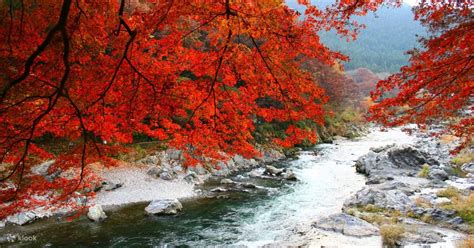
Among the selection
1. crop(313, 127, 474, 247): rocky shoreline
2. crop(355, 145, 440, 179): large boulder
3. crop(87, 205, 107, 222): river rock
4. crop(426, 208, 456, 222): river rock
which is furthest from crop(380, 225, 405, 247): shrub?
crop(87, 205, 107, 222): river rock

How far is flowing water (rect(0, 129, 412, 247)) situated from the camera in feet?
28.8

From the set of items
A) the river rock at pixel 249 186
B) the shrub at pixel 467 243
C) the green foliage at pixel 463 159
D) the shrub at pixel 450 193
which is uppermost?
the green foliage at pixel 463 159

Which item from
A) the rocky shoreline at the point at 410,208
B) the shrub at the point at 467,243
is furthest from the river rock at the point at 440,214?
the shrub at the point at 467,243

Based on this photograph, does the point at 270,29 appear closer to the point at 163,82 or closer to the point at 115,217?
the point at 163,82

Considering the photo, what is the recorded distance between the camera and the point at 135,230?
31.0 ft

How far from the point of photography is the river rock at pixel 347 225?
8.74 meters

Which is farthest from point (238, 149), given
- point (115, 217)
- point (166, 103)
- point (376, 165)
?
point (376, 165)

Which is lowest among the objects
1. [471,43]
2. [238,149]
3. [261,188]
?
[261,188]

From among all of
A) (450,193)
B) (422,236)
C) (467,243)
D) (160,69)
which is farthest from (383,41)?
(160,69)

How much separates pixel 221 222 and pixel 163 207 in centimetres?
211

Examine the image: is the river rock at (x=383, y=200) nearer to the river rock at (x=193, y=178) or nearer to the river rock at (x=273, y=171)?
the river rock at (x=273, y=171)

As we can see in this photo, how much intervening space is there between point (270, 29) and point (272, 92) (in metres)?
1.44

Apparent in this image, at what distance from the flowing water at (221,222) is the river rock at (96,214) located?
18 cm

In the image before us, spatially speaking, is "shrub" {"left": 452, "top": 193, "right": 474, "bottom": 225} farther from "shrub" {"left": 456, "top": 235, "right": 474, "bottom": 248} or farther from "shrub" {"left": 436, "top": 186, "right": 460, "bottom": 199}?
"shrub" {"left": 456, "top": 235, "right": 474, "bottom": 248}
